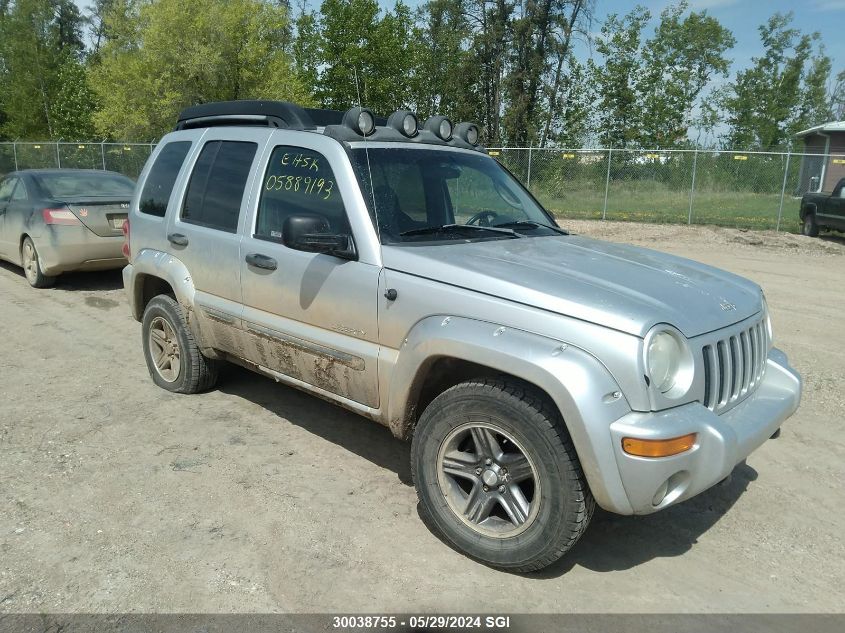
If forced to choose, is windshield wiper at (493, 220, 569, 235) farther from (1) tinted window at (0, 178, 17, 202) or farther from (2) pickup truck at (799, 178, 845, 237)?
(2) pickup truck at (799, 178, 845, 237)

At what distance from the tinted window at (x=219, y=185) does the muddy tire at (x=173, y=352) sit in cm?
75

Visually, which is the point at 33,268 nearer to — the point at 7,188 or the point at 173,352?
the point at 7,188

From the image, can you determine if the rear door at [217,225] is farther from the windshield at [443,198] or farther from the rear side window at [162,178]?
the windshield at [443,198]

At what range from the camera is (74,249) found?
353 inches

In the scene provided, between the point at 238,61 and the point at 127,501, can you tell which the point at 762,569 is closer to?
the point at 127,501

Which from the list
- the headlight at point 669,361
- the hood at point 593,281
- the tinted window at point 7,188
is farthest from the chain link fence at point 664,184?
the headlight at point 669,361

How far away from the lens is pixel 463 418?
10.6 ft

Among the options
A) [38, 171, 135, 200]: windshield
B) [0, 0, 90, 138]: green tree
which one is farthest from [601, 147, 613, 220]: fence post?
[0, 0, 90, 138]: green tree

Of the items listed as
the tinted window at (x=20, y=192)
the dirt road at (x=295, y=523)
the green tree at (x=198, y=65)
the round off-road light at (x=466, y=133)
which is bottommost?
the dirt road at (x=295, y=523)

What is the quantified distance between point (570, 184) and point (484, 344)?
19.3 meters

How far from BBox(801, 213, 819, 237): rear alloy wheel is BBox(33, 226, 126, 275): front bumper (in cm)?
1560

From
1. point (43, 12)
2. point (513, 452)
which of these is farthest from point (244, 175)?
point (43, 12)

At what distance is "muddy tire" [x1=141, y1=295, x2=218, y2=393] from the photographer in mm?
5176

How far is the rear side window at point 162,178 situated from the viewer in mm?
5211
